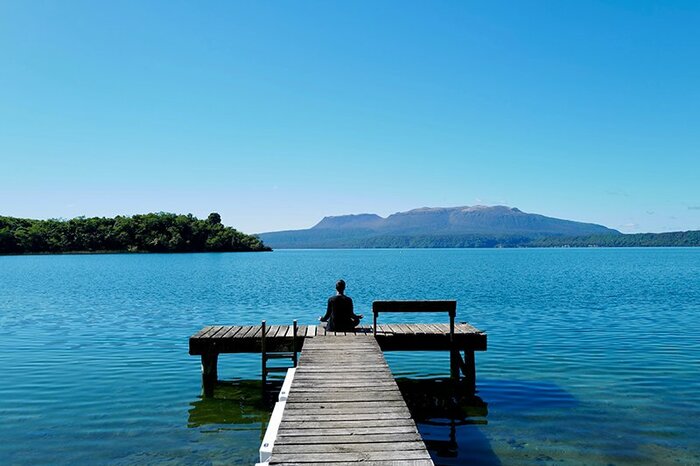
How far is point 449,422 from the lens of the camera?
45.8 ft

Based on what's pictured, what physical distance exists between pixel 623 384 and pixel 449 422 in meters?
6.59

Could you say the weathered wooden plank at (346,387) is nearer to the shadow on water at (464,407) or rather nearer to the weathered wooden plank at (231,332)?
the shadow on water at (464,407)

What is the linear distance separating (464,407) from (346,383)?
5.47 metres

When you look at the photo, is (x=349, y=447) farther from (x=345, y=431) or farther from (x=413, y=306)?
(x=413, y=306)

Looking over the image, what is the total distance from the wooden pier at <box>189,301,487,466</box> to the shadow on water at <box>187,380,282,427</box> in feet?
2.20

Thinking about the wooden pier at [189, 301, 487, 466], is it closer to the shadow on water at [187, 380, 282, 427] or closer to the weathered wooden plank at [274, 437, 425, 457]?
the weathered wooden plank at [274, 437, 425, 457]

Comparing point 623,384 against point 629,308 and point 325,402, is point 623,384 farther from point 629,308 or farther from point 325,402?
point 629,308

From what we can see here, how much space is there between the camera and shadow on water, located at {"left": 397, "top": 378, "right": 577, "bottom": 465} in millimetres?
11875

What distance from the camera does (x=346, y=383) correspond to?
11.0 meters

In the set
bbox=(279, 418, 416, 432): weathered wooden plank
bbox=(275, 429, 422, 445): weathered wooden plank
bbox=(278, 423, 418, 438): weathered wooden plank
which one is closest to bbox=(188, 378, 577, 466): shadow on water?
bbox=(279, 418, 416, 432): weathered wooden plank

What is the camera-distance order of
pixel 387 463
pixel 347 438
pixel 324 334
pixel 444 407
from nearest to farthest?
pixel 387 463 < pixel 347 438 < pixel 444 407 < pixel 324 334

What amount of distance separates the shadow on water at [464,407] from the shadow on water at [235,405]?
3.97m

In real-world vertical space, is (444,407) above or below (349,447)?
below

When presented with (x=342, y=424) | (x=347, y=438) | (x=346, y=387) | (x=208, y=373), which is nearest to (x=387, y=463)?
(x=347, y=438)
